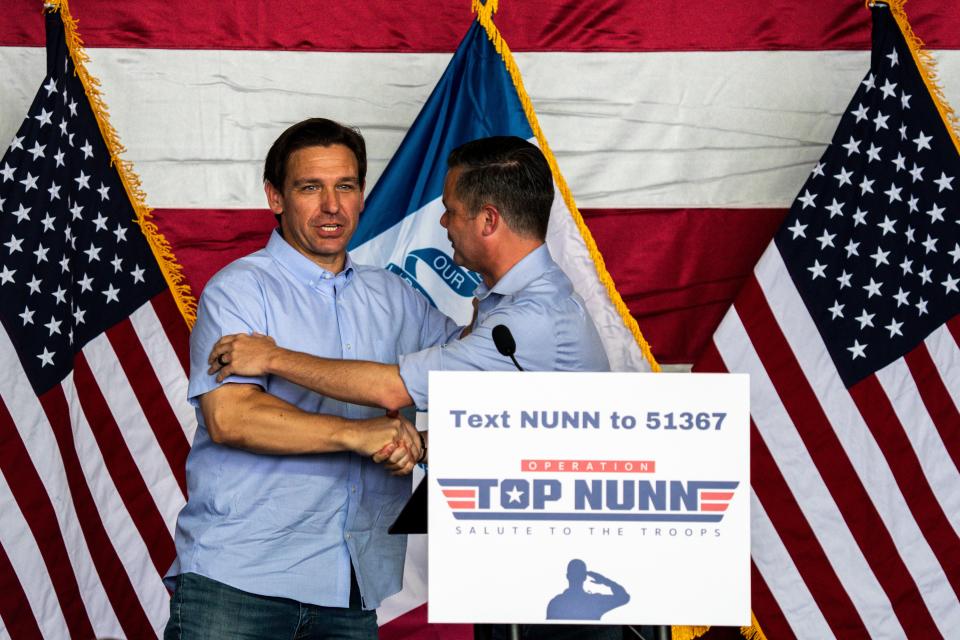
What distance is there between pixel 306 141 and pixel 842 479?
1648 millimetres

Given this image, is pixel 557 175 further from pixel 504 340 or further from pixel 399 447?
pixel 504 340

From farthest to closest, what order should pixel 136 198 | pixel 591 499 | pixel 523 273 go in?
pixel 136 198, pixel 523 273, pixel 591 499

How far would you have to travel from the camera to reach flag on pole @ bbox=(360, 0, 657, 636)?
3.04 m

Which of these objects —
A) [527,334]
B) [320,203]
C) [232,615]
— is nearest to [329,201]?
[320,203]

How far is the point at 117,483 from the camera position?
3246mm

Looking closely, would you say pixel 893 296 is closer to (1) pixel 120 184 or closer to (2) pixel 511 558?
(2) pixel 511 558

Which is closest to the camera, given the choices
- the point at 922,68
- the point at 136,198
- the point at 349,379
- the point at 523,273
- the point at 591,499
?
the point at 591,499

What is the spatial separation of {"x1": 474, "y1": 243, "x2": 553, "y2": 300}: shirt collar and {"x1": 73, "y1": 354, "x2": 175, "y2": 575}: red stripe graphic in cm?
149

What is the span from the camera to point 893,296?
2.96 m

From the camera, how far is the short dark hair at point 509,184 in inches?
87.8

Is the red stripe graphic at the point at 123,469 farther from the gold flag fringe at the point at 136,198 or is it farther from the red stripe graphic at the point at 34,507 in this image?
the gold flag fringe at the point at 136,198

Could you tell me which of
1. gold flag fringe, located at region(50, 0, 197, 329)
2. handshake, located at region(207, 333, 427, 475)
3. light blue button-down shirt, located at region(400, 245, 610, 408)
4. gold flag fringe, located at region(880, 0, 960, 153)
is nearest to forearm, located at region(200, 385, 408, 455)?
handshake, located at region(207, 333, 427, 475)

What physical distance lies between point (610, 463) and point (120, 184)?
2.08 meters

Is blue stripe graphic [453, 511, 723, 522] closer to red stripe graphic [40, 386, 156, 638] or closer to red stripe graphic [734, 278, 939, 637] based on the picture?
red stripe graphic [734, 278, 939, 637]
